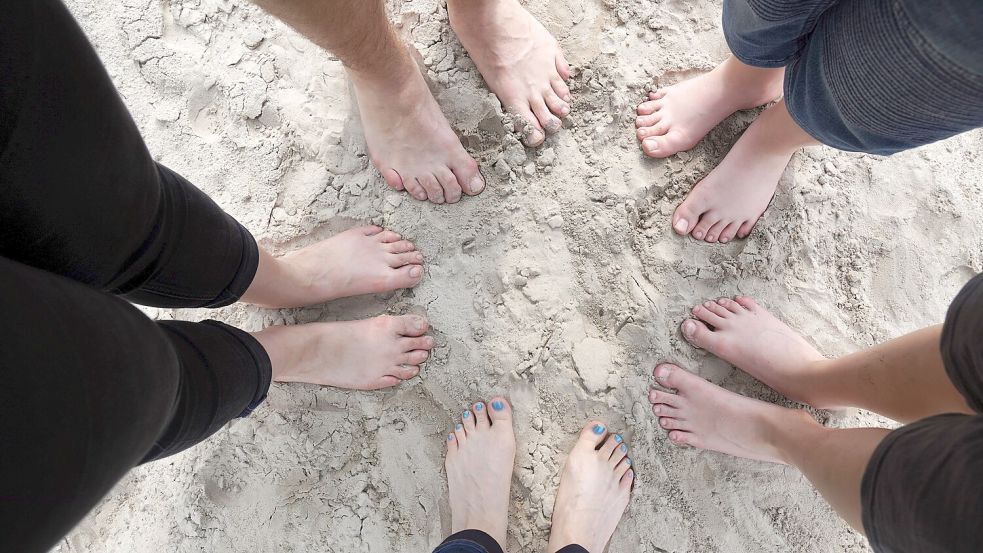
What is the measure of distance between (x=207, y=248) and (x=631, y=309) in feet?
3.03

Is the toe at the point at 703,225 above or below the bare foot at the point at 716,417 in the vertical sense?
above

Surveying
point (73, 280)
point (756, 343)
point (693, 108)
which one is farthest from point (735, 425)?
point (73, 280)

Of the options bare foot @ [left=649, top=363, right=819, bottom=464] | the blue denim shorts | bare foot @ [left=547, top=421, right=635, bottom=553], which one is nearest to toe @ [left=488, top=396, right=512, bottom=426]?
bare foot @ [left=547, top=421, right=635, bottom=553]

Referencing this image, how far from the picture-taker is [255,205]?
4.58ft

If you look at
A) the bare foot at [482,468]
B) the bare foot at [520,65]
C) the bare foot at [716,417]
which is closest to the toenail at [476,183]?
the bare foot at [520,65]

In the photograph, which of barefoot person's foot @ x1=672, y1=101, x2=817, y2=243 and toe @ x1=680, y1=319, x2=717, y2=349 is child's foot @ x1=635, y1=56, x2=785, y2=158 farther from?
toe @ x1=680, y1=319, x2=717, y2=349

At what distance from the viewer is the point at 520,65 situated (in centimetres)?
135

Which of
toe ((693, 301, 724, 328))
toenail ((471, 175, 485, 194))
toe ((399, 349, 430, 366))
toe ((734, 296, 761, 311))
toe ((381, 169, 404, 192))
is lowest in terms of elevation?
toe ((399, 349, 430, 366))

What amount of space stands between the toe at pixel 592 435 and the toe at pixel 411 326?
0.47 meters

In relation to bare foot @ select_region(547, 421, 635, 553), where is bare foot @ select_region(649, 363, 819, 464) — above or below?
above

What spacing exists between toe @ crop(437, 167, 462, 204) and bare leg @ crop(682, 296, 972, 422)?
0.65m

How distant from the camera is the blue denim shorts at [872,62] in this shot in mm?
538

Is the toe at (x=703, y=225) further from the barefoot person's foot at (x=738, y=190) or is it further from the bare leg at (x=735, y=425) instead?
the bare leg at (x=735, y=425)

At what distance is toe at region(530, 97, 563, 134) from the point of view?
1.35 metres
